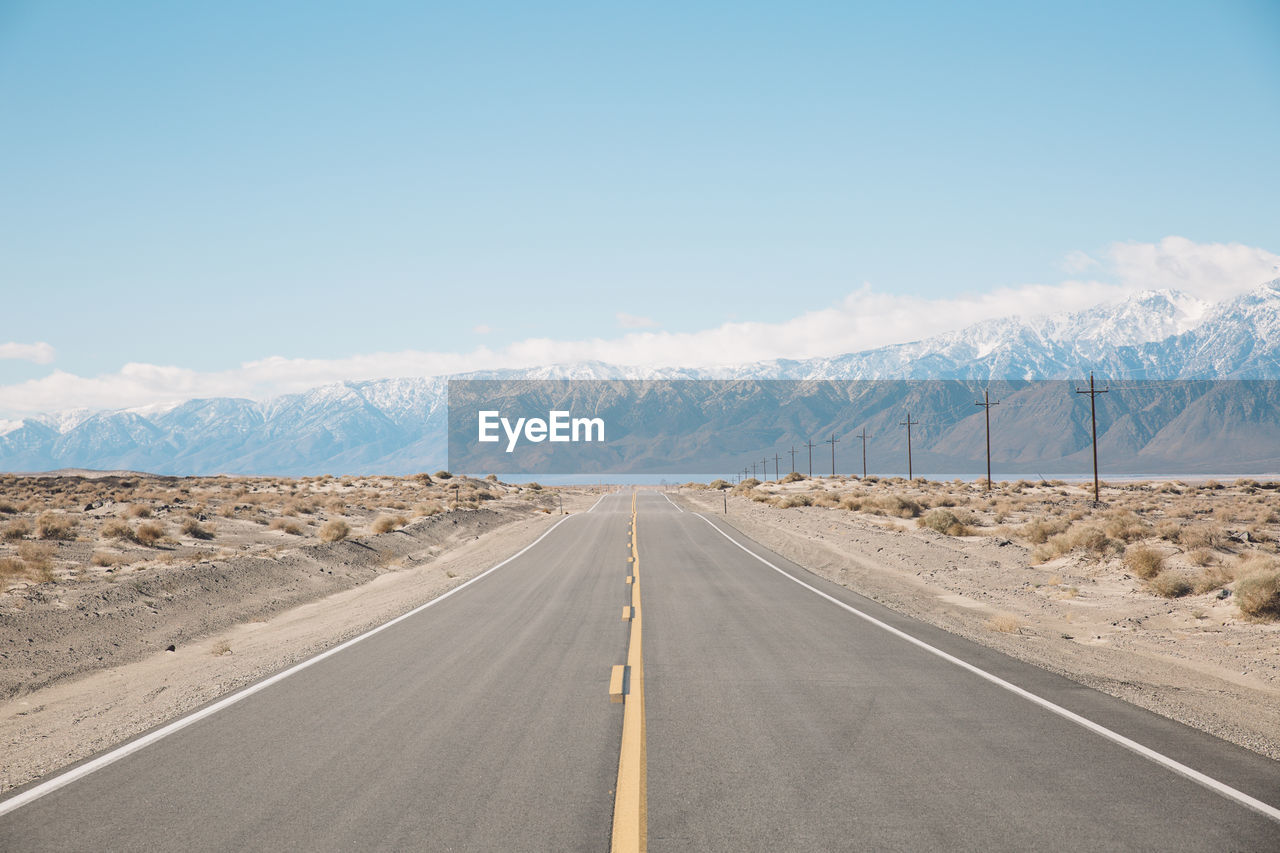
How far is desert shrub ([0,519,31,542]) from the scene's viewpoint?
22.7 metres

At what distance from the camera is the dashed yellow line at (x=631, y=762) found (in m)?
4.96

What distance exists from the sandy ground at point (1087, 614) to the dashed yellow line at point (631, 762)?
198 inches

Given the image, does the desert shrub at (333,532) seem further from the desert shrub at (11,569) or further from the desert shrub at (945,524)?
the desert shrub at (945,524)

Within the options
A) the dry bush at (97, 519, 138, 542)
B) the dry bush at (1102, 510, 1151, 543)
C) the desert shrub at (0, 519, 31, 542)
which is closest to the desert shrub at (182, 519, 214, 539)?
the dry bush at (97, 519, 138, 542)

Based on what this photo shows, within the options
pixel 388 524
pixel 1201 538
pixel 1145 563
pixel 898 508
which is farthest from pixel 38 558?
pixel 898 508

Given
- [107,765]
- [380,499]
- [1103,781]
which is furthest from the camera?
[380,499]

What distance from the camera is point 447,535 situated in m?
37.0

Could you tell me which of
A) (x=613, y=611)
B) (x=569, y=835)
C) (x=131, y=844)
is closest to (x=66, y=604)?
(x=613, y=611)

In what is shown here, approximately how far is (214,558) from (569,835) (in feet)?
67.2

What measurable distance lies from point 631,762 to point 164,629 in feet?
39.3

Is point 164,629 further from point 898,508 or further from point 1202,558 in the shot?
point 898,508

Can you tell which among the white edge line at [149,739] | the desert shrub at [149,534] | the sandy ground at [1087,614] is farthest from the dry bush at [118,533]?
the sandy ground at [1087,614]

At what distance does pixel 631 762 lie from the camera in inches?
249

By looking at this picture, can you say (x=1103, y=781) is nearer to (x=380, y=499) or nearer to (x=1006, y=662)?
(x=1006, y=662)
